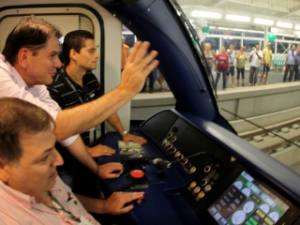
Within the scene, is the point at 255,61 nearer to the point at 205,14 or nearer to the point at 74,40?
the point at 205,14

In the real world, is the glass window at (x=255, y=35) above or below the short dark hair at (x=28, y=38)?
above

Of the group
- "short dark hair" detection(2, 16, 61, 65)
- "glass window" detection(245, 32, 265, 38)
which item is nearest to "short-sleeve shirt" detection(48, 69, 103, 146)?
"short dark hair" detection(2, 16, 61, 65)

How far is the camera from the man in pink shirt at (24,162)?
2.83 feet

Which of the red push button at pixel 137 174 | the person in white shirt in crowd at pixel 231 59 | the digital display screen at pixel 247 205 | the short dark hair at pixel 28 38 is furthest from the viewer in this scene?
the person in white shirt in crowd at pixel 231 59

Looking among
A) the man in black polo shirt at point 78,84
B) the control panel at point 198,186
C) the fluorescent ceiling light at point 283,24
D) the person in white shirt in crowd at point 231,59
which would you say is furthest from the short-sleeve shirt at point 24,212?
the fluorescent ceiling light at point 283,24

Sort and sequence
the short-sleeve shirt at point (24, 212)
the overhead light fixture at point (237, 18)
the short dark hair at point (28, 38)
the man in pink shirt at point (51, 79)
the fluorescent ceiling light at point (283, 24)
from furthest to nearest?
1. the fluorescent ceiling light at point (283, 24)
2. the overhead light fixture at point (237, 18)
3. the short dark hair at point (28, 38)
4. the man in pink shirt at point (51, 79)
5. the short-sleeve shirt at point (24, 212)

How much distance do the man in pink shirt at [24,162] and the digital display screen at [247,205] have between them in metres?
0.58

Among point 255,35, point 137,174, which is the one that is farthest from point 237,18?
point 137,174

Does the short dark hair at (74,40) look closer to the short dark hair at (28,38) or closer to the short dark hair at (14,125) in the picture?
the short dark hair at (28,38)

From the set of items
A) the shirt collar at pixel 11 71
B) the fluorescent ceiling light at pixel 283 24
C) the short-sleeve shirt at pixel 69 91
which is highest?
the fluorescent ceiling light at pixel 283 24

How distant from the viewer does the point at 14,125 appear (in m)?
0.87

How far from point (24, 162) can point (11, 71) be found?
65 centimetres

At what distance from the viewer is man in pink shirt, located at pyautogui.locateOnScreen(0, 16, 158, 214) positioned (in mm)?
1285

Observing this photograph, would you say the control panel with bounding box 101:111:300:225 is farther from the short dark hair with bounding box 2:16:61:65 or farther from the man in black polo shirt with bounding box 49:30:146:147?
the short dark hair with bounding box 2:16:61:65
